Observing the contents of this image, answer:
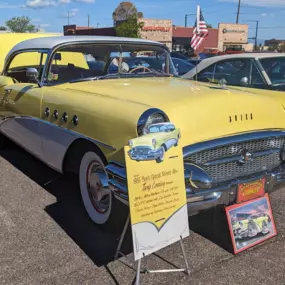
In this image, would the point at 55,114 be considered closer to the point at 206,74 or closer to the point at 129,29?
the point at 206,74

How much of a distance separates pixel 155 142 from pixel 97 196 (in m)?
1.12

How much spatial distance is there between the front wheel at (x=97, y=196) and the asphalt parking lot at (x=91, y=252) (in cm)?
12

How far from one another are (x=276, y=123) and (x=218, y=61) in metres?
3.67

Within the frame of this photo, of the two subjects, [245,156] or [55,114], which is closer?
[245,156]

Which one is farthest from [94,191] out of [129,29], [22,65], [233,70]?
[129,29]

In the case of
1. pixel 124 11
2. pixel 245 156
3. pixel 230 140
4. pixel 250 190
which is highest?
pixel 124 11

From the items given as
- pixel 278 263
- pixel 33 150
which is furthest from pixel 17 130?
pixel 278 263

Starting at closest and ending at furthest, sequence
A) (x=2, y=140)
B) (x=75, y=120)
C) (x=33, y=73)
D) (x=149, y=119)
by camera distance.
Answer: (x=149, y=119), (x=75, y=120), (x=33, y=73), (x=2, y=140)

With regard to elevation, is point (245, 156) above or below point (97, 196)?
above

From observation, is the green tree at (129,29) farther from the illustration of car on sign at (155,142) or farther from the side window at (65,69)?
the illustration of car on sign at (155,142)

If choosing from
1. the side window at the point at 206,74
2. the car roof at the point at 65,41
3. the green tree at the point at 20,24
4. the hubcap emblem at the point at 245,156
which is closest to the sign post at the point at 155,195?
the hubcap emblem at the point at 245,156

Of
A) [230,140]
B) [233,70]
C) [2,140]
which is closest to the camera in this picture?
[230,140]

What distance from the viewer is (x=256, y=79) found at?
624 centimetres

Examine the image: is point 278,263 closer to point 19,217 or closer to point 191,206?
point 191,206
